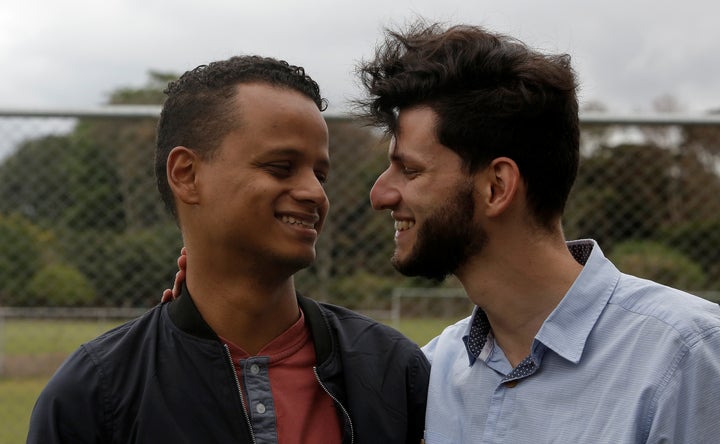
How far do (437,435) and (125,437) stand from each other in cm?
73

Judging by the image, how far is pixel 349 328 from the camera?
2.42 meters

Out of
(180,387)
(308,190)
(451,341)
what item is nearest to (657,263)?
(451,341)

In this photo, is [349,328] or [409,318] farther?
[409,318]

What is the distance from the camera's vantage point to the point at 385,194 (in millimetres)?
2475

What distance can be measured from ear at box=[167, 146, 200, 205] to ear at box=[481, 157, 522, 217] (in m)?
0.70

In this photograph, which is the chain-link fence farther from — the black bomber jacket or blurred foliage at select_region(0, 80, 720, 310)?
the black bomber jacket

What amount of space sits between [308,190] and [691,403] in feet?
3.07

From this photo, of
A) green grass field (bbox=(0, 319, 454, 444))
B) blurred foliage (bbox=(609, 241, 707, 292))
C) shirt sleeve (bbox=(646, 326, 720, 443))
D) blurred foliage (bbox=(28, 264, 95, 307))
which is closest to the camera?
shirt sleeve (bbox=(646, 326, 720, 443))

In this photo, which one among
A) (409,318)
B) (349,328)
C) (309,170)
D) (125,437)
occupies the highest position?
(309,170)

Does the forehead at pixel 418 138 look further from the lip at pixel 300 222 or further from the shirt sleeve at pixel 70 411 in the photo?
the shirt sleeve at pixel 70 411

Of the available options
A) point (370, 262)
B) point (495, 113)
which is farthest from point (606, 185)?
point (495, 113)

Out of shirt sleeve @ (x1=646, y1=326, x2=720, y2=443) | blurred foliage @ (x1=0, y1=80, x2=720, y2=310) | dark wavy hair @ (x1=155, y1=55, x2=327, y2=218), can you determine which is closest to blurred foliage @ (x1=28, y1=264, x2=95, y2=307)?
blurred foliage @ (x1=0, y1=80, x2=720, y2=310)

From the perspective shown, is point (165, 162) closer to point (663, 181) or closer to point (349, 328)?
point (349, 328)

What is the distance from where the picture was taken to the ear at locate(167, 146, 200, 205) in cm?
228
